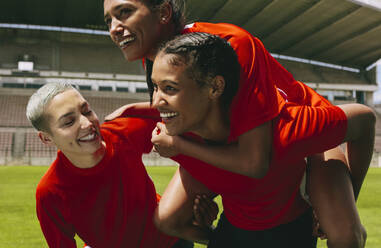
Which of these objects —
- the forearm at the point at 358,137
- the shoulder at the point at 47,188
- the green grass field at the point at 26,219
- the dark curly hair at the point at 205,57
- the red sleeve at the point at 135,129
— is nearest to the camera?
the dark curly hair at the point at 205,57

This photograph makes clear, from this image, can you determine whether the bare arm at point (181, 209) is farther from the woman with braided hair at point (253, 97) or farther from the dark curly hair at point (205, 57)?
the dark curly hair at point (205, 57)

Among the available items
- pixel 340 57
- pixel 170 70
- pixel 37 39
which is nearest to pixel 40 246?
A: pixel 170 70

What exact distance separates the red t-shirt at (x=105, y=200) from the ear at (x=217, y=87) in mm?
892

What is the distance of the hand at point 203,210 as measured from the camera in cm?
266

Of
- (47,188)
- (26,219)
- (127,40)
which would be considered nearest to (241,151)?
(127,40)

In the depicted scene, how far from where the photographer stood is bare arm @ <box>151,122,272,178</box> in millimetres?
2090

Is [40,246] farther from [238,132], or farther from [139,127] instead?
[238,132]

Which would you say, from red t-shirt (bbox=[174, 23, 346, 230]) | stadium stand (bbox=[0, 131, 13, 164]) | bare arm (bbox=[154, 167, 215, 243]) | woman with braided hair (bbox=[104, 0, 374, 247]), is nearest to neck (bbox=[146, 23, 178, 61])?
woman with braided hair (bbox=[104, 0, 374, 247])

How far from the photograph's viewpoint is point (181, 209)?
8.69 feet

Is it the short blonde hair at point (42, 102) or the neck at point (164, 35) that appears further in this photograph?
the short blonde hair at point (42, 102)

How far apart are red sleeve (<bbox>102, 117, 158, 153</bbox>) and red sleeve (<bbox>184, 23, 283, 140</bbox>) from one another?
88 centimetres

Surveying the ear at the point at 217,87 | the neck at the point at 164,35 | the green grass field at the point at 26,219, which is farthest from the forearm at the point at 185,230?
the green grass field at the point at 26,219

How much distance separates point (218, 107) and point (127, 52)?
2.06ft

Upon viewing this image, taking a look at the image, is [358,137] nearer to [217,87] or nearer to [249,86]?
[249,86]
